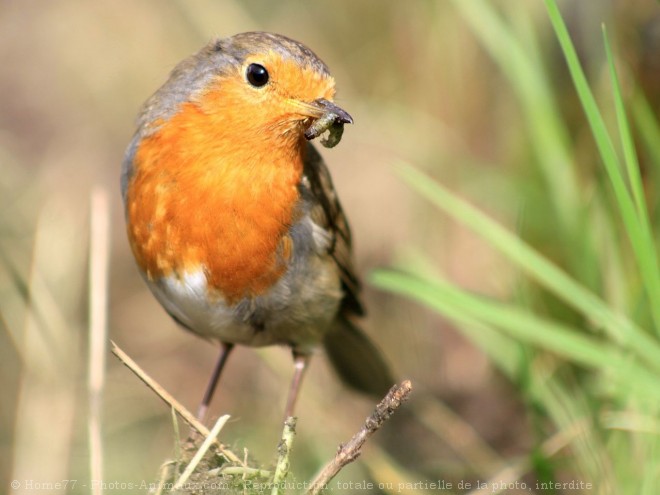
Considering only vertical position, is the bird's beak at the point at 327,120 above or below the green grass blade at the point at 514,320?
above

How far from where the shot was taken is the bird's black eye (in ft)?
9.10

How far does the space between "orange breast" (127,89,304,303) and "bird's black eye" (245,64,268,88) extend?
11 centimetres

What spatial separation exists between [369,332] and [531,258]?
1.62 meters

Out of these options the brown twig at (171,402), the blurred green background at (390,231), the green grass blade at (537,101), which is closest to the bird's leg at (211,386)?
the blurred green background at (390,231)

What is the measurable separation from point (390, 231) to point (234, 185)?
243 centimetres

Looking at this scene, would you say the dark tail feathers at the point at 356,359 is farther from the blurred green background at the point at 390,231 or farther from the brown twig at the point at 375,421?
the brown twig at the point at 375,421

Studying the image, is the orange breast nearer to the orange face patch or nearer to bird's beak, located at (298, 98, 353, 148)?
the orange face patch

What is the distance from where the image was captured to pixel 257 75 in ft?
9.13

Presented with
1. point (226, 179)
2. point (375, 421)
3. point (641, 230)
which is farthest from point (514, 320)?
point (375, 421)

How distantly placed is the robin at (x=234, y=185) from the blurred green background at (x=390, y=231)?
1.58 feet

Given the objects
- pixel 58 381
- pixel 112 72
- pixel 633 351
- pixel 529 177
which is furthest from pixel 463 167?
pixel 112 72

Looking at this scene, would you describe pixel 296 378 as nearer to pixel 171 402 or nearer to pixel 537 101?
pixel 171 402

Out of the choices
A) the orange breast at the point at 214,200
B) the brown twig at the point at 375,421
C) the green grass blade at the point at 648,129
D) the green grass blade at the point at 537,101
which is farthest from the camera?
the green grass blade at the point at 537,101

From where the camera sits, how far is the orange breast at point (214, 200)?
9.13 feet
